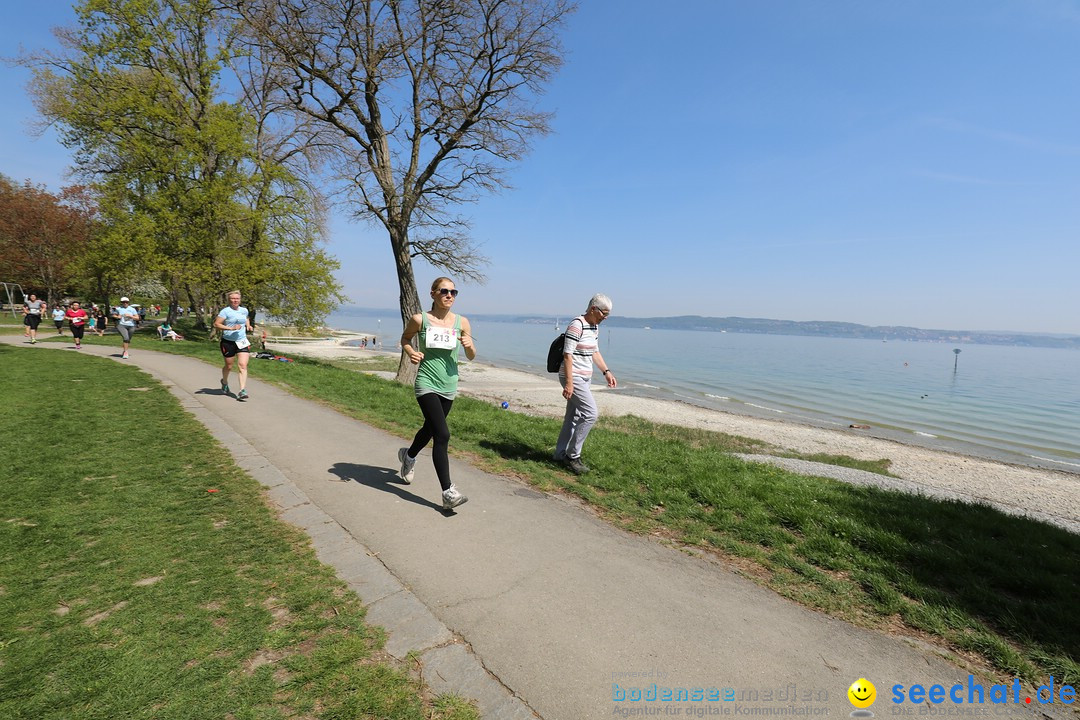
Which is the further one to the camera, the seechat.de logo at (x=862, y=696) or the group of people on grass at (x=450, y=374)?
the group of people on grass at (x=450, y=374)

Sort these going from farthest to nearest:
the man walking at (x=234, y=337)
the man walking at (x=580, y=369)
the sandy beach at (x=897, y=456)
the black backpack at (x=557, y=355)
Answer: the sandy beach at (x=897, y=456)
the man walking at (x=234, y=337)
the black backpack at (x=557, y=355)
the man walking at (x=580, y=369)

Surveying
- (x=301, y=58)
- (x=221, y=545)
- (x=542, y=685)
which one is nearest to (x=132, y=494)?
(x=221, y=545)

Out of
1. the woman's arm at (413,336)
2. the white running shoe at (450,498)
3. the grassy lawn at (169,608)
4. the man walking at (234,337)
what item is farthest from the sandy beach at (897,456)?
the grassy lawn at (169,608)

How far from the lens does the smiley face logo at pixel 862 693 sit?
2350mm

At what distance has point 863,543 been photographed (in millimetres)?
4098

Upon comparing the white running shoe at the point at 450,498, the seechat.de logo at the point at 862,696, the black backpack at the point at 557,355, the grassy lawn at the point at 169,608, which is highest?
the black backpack at the point at 557,355

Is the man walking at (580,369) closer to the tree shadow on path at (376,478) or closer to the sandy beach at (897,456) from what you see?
the tree shadow on path at (376,478)

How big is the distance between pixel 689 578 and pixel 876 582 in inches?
53.8

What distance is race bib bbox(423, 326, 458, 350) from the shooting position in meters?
4.60

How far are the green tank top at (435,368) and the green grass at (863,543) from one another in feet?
5.92

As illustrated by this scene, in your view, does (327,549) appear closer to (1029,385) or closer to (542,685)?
(542,685)

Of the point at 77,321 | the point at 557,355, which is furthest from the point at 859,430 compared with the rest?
the point at 77,321

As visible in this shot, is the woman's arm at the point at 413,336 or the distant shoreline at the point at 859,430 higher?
the woman's arm at the point at 413,336

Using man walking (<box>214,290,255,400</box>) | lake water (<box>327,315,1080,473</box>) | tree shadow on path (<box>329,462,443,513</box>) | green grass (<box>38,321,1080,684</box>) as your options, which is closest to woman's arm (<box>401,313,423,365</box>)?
tree shadow on path (<box>329,462,443,513</box>)
